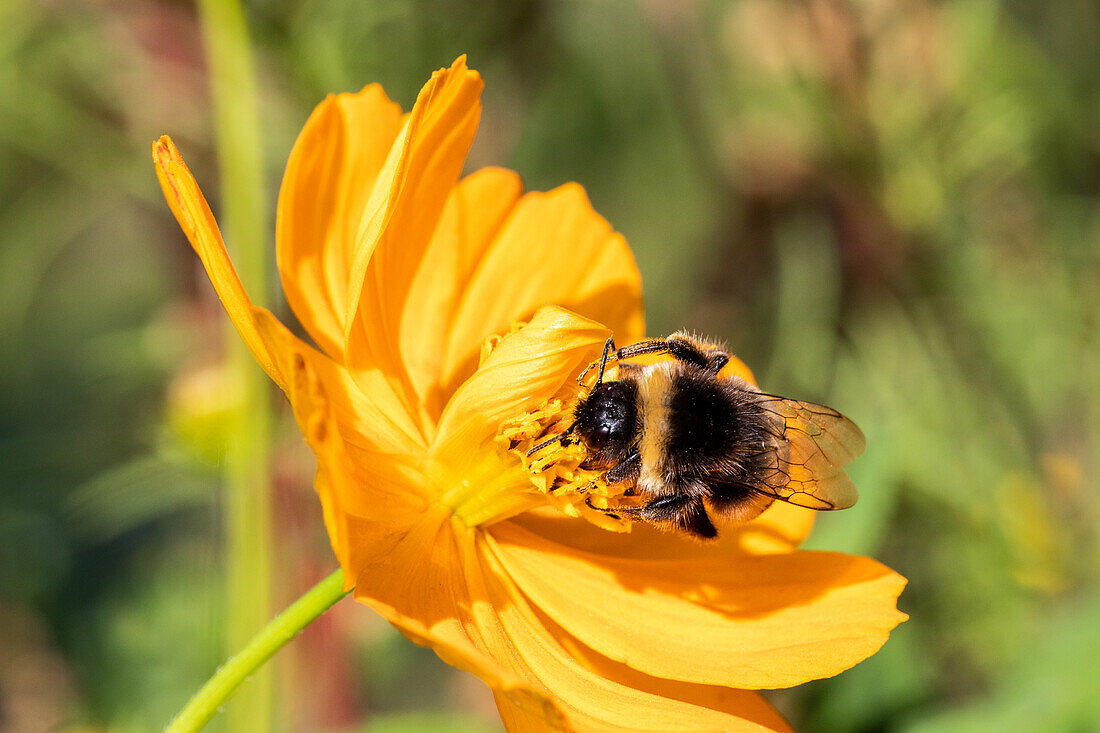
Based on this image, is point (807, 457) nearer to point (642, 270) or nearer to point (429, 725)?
point (429, 725)

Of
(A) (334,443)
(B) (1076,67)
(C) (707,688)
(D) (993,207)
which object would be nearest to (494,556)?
(C) (707,688)

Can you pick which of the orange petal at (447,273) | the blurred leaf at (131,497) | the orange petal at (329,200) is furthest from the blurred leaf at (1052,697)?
the blurred leaf at (131,497)

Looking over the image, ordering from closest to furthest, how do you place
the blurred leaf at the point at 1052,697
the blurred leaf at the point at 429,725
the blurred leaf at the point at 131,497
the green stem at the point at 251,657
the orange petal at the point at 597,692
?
the green stem at the point at 251,657
the orange petal at the point at 597,692
the blurred leaf at the point at 1052,697
the blurred leaf at the point at 429,725
the blurred leaf at the point at 131,497

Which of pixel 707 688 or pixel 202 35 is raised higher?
pixel 202 35

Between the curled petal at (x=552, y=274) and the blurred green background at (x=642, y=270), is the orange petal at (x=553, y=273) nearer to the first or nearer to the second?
the curled petal at (x=552, y=274)

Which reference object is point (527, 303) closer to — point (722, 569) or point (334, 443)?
point (722, 569)

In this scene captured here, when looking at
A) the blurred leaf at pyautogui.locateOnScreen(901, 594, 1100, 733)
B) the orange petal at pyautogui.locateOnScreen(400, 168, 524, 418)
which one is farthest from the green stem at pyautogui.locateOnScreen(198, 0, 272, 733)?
the blurred leaf at pyautogui.locateOnScreen(901, 594, 1100, 733)
